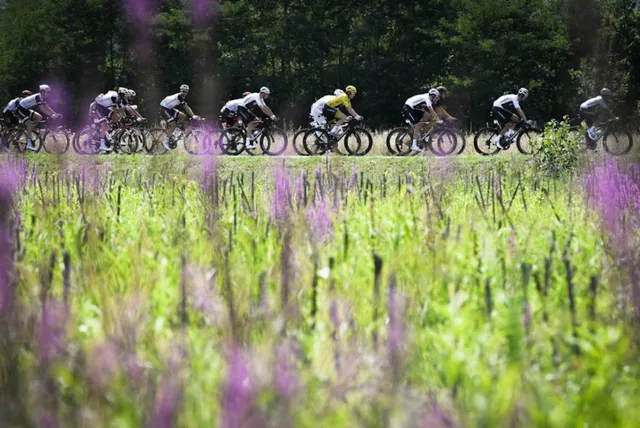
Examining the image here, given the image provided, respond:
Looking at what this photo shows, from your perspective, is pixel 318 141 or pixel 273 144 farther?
pixel 273 144

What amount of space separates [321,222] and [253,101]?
647 inches

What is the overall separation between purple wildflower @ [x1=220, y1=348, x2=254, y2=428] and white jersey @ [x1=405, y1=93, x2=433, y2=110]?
18111 millimetres

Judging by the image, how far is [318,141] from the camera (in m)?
20.4

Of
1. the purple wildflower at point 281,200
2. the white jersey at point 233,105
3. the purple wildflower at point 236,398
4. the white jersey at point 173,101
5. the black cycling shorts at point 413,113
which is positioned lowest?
the purple wildflower at point 236,398

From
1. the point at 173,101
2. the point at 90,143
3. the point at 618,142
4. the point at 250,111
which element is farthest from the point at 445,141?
the point at 90,143

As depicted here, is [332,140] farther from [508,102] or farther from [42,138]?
[42,138]

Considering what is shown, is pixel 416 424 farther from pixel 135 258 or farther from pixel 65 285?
pixel 135 258

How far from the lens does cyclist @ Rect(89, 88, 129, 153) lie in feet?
75.9

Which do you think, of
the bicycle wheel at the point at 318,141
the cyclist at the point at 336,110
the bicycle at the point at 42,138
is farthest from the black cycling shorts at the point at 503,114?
the bicycle at the point at 42,138

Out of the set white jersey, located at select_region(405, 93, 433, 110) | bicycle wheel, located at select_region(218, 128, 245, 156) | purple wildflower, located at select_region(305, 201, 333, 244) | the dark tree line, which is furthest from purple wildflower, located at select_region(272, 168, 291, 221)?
the dark tree line

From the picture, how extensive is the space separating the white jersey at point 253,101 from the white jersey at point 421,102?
3.22m

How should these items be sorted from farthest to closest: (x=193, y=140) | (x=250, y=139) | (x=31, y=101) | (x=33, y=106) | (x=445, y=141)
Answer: (x=33, y=106)
(x=31, y=101)
(x=193, y=140)
(x=250, y=139)
(x=445, y=141)

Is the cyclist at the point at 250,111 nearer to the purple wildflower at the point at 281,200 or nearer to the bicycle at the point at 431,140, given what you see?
the bicycle at the point at 431,140

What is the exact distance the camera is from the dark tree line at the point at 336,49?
4122cm
